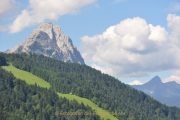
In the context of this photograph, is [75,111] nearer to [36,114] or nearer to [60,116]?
[60,116]

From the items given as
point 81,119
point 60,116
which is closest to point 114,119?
point 81,119

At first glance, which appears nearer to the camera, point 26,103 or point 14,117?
point 14,117

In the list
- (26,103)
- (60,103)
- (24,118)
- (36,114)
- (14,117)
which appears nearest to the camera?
(14,117)

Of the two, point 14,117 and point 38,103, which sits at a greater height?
point 38,103

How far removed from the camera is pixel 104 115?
19712 centimetres

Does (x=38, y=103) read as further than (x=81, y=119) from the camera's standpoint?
Yes

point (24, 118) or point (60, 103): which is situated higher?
point (60, 103)

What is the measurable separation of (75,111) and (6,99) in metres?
51.3

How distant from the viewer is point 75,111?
188 metres

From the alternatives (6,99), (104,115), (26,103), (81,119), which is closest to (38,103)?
(26,103)

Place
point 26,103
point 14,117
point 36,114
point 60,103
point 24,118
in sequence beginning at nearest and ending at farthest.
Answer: point 14,117
point 24,118
point 36,114
point 26,103
point 60,103

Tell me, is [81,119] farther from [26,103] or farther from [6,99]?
[6,99]

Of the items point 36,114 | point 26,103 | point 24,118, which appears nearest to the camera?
point 24,118

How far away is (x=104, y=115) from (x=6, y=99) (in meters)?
75.2
